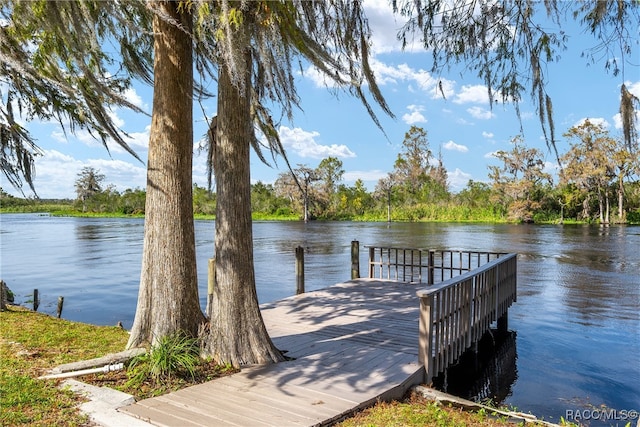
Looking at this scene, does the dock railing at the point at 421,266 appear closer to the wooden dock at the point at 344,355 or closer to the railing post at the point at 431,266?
the railing post at the point at 431,266

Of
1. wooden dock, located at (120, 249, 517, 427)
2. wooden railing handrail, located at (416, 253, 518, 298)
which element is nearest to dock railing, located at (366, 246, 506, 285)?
wooden railing handrail, located at (416, 253, 518, 298)

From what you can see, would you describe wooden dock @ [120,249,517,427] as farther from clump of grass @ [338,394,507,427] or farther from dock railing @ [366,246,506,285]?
dock railing @ [366,246,506,285]

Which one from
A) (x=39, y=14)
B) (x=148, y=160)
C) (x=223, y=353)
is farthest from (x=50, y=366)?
(x=39, y=14)

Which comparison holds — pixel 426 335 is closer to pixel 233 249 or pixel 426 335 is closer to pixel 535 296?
pixel 233 249

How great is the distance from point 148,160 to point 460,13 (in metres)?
3.73

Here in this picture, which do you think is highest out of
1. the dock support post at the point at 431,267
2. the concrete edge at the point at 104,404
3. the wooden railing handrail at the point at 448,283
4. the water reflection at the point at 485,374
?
the wooden railing handrail at the point at 448,283

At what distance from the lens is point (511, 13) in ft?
15.0

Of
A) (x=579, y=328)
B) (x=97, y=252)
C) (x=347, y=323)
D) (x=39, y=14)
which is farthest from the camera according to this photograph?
(x=97, y=252)

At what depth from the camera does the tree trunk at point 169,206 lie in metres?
4.73

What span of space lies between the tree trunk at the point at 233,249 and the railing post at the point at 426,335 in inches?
58.3

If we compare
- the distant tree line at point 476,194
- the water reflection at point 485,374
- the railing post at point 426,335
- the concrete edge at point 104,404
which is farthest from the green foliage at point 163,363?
the distant tree line at point 476,194

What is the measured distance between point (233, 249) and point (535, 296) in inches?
398

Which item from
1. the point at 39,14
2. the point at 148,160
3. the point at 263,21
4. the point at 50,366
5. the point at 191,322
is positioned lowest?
the point at 50,366

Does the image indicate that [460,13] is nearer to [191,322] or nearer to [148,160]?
[148,160]
